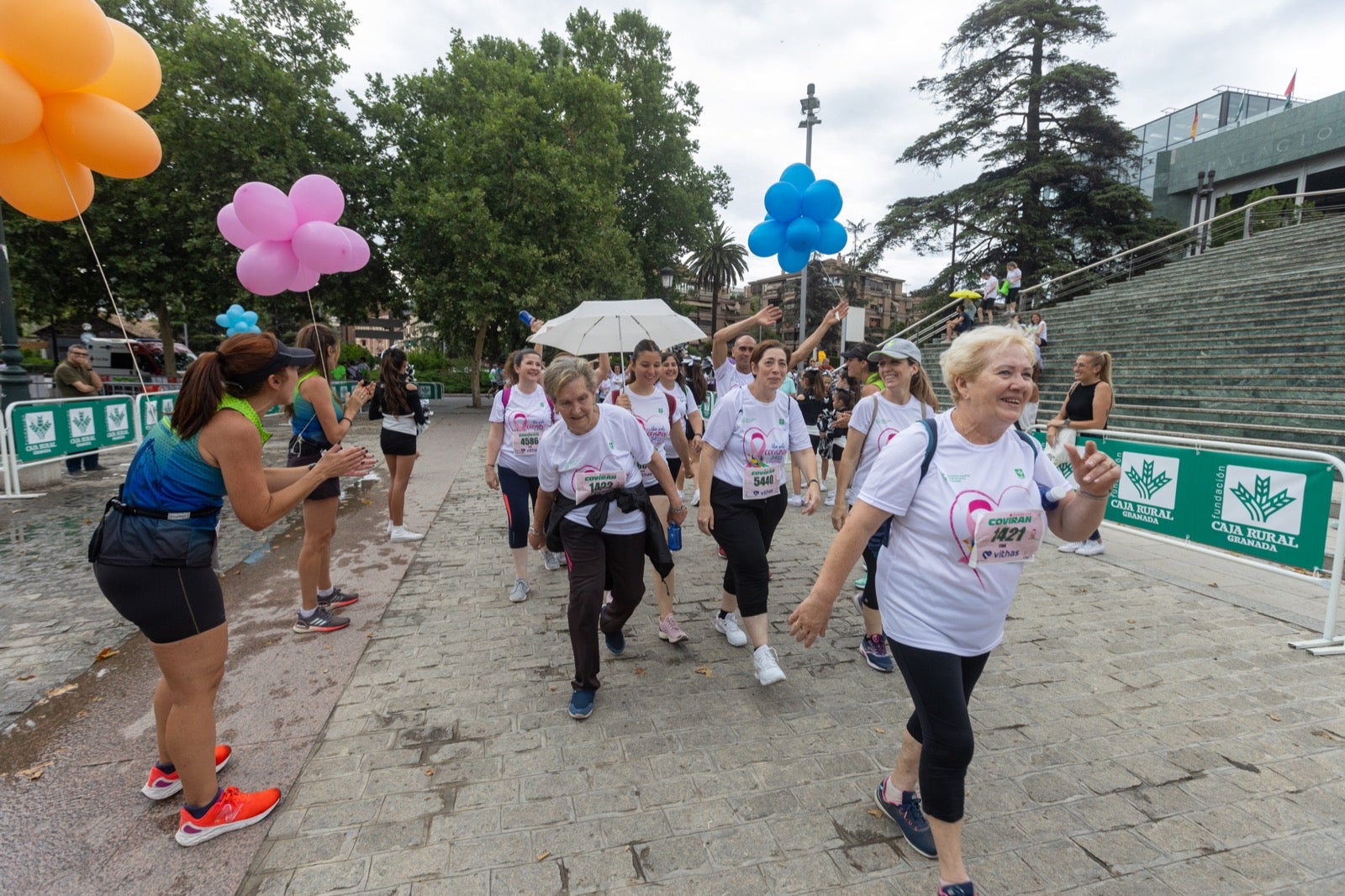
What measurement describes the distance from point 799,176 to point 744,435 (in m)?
2.90

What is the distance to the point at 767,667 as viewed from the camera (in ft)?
11.8

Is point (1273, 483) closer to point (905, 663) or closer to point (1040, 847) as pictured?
point (1040, 847)

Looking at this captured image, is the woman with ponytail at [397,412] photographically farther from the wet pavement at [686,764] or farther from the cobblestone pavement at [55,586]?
the wet pavement at [686,764]

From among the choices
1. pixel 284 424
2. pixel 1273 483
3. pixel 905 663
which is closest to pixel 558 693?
pixel 905 663

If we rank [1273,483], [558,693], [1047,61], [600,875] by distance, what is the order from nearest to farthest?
[600,875], [558,693], [1273,483], [1047,61]

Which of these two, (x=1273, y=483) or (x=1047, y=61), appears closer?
(x=1273, y=483)

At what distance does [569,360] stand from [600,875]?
7.78 ft

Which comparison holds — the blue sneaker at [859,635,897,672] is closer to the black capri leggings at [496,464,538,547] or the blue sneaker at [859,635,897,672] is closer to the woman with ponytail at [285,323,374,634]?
the black capri leggings at [496,464,538,547]

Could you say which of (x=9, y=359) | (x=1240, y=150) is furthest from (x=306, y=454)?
(x=1240, y=150)

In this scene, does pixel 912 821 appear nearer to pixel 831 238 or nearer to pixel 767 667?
pixel 767 667

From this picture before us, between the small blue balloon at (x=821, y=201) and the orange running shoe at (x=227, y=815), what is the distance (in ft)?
17.5

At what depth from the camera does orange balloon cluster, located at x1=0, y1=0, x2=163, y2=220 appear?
280 centimetres

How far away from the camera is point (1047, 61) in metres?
28.1

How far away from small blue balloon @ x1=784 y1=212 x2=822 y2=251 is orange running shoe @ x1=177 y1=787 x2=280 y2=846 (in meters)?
5.11
